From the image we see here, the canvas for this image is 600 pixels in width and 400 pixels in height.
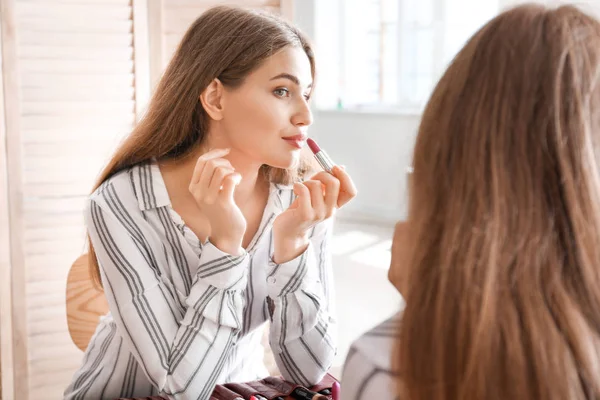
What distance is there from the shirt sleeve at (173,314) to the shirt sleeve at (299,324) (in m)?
0.07

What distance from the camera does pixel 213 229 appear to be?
1188 millimetres

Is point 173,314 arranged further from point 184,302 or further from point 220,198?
point 220,198

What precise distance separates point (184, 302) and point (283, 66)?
426mm

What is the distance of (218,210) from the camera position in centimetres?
117

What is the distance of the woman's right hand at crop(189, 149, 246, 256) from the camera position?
1165 millimetres

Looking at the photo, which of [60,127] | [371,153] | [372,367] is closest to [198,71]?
[372,367]

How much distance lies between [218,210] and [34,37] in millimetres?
1237

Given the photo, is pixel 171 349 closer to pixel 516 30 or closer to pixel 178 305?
pixel 178 305

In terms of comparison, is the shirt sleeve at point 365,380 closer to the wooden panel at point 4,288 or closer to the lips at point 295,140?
the lips at point 295,140

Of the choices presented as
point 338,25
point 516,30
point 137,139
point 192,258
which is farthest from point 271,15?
point 338,25

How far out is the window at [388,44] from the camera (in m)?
5.54

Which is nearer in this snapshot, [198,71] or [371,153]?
[198,71]

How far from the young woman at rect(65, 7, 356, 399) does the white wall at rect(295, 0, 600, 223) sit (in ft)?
14.4

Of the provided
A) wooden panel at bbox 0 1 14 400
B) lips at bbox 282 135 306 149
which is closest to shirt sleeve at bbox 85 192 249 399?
lips at bbox 282 135 306 149
